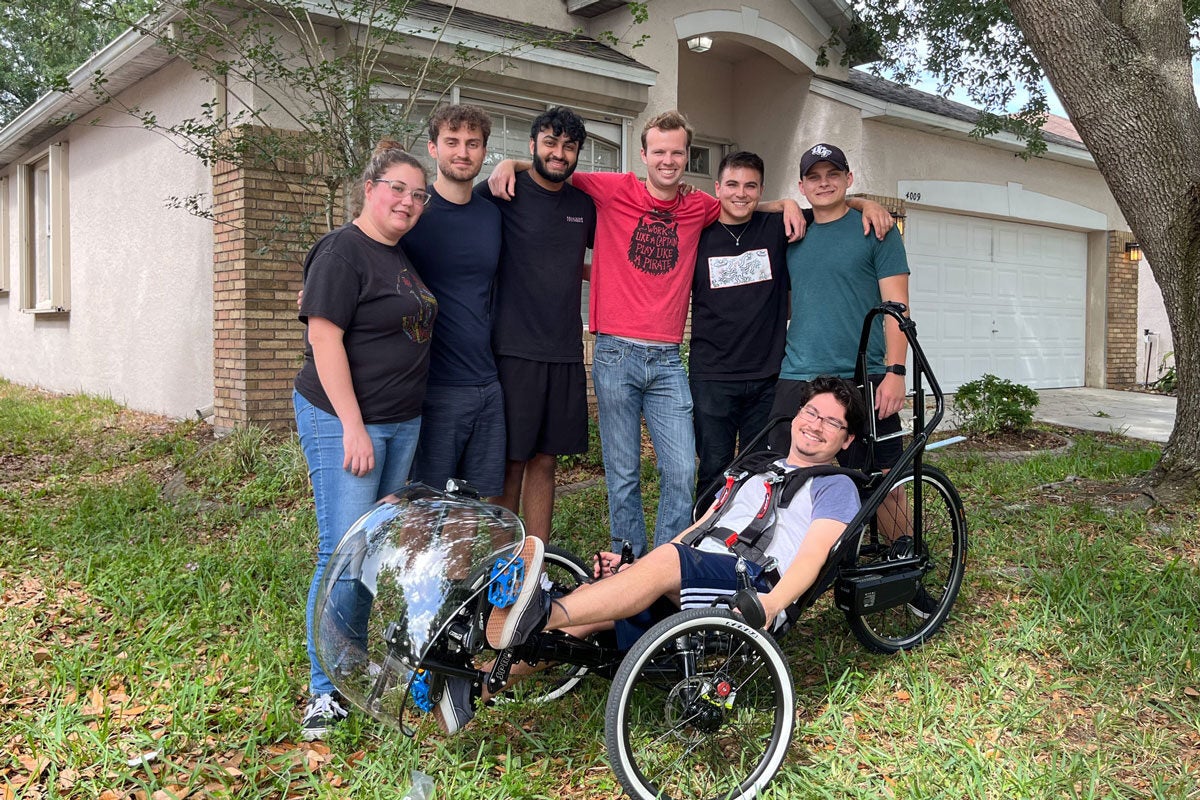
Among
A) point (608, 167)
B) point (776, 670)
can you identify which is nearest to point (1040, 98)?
point (608, 167)

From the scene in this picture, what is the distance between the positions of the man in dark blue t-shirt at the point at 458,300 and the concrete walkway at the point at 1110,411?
771 cm

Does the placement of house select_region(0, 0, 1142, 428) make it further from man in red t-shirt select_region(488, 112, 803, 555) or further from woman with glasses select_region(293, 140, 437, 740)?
woman with glasses select_region(293, 140, 437, 740)

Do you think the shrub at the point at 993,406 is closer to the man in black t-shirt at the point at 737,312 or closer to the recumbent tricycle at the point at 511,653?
the man in black t-shirt at the point at 737,312

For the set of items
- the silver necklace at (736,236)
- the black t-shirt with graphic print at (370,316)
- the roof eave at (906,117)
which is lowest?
the black t-shirt with graphic print at (370,316)

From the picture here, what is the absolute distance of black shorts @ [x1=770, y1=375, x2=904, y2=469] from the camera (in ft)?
12.2

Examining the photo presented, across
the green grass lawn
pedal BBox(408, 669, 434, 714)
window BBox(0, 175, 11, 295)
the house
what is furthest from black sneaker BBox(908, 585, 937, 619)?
window BBox(0, 175, 11, 295)

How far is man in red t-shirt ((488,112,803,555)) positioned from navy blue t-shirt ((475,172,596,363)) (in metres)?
0.13

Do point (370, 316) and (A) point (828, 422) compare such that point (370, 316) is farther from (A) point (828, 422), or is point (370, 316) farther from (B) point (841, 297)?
(B) point (841, 297)

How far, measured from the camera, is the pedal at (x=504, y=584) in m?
2.53

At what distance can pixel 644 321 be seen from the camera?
3832 mm

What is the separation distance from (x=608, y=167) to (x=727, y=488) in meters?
6.63

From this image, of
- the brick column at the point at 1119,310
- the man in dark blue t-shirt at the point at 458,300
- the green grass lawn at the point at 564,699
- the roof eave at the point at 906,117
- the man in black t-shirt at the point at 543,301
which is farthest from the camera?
the brick column at the point at 1119,310


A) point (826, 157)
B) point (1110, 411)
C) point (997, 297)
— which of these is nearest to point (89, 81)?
point (826, 157)

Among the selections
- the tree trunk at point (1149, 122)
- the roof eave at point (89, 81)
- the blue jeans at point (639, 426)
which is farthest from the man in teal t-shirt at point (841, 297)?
the roof eave at point (89, 81)
